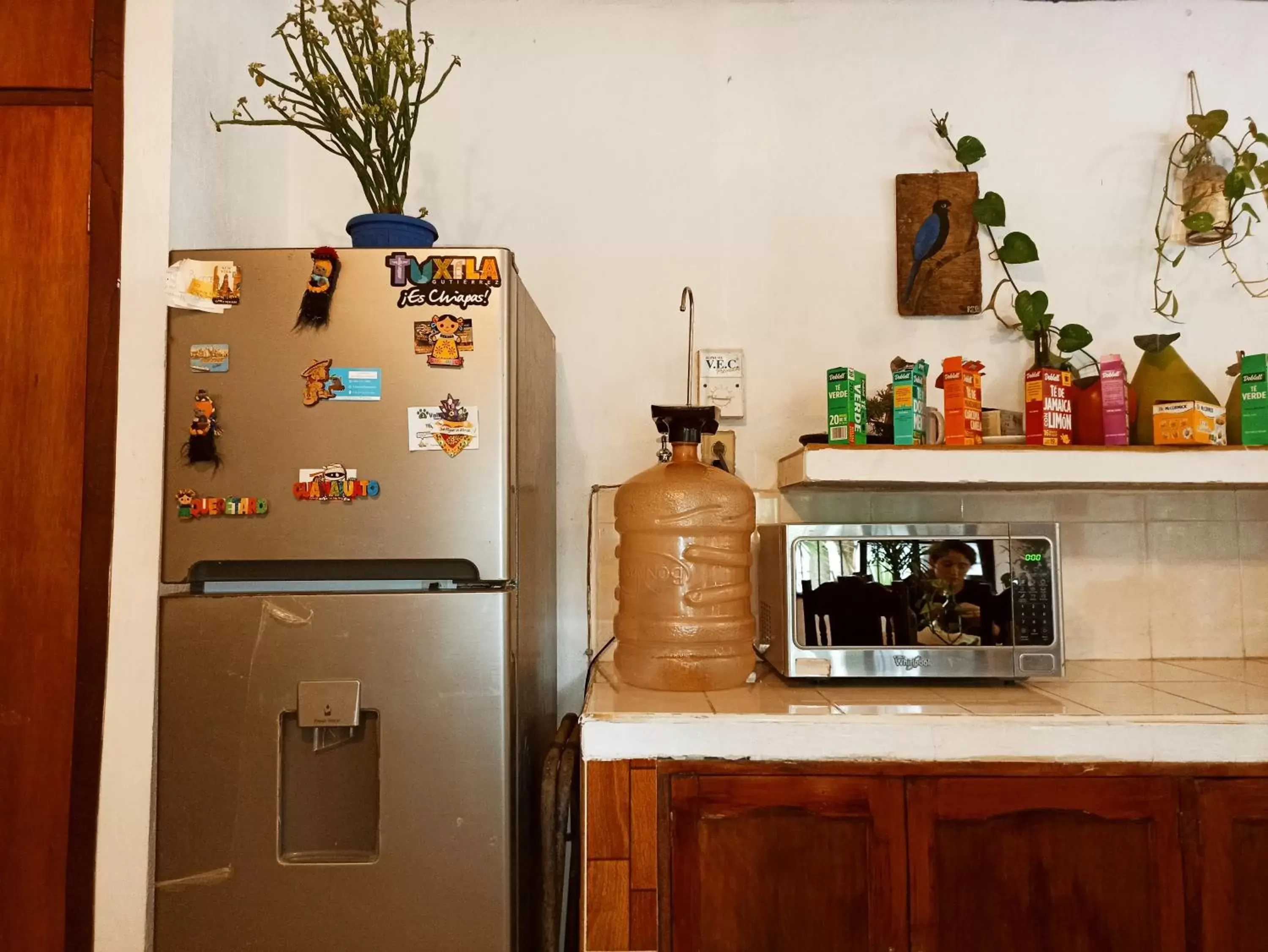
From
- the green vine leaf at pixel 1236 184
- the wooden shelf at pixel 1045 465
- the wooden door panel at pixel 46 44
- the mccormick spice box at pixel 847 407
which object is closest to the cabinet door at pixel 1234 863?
the wooden shelf at pixel 1045 465

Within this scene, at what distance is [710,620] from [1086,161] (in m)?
1.55

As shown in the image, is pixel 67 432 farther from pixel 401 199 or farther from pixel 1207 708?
pixel 1207 708

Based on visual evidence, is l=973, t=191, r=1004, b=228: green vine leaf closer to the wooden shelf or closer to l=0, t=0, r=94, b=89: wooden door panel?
the wooden shelf

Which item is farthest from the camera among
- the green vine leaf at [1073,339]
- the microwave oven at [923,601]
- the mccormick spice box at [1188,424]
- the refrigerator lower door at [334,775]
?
the green vine leaf at [1073,339]

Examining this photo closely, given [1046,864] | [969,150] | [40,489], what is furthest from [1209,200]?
Result: [40,489]

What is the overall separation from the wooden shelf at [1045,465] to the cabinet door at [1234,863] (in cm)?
61

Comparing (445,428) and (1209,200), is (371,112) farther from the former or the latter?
(1209,200)

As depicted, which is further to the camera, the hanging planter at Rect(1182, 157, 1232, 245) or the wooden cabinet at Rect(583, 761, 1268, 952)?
the hanging planter at Rect(1182, 157, 1232, 245)

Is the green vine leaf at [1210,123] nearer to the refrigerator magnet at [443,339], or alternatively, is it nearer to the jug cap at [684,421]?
the jug cap at [684,421]

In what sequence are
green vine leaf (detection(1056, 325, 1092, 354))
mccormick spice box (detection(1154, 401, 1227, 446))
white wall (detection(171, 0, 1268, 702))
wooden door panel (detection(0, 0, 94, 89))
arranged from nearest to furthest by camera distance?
1. wooden door panel (detection(0, 0, 94, 89))
2. mccormick spice box (detection(1154, 401, 1227, 446))
3. green vine leaf (detection(1056, 325, 1092, 354))
4. white wall (detection(171, 0, 1268, 702))

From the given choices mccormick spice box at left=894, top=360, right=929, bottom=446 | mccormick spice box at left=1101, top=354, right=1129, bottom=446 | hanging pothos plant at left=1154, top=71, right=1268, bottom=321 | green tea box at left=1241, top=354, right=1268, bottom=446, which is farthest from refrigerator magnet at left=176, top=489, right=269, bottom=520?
hanging pothos plant at left=1154, top=71, right=1268, bottom=321

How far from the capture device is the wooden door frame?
1.29 m

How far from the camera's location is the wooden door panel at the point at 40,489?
4.24 ft

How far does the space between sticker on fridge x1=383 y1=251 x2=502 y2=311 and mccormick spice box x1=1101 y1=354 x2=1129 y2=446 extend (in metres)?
1.32
